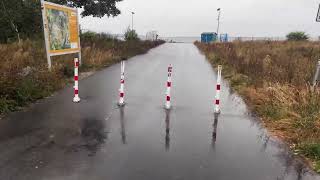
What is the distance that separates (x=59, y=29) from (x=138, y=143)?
749 centimetres

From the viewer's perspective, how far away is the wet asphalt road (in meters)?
4.37

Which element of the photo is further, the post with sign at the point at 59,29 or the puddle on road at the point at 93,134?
the post with sign at the point at 59,29

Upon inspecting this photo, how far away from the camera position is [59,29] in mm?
11156

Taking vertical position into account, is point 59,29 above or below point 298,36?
below

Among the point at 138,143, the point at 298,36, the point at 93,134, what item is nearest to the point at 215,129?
the point at 138,143

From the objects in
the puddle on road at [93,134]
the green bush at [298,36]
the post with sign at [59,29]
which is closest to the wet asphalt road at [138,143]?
the puddle on road at [93,134]

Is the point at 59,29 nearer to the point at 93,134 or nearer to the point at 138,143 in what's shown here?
the point at 93,134

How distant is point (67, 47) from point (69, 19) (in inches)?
48.1

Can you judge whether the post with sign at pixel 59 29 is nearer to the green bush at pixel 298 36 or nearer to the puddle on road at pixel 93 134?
the puddle on road at pixel 93 134

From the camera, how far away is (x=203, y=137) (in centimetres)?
593

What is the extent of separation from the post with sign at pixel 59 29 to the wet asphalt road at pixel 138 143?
266 cm

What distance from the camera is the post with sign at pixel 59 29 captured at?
10.2 m

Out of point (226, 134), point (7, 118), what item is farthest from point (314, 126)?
point (7, 118)

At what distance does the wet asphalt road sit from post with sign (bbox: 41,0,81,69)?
266 centimetres
